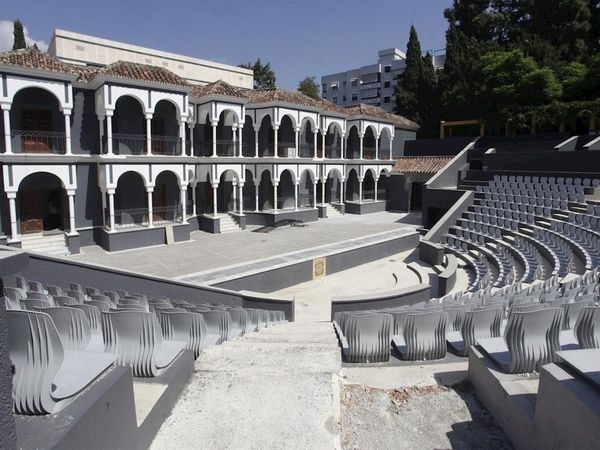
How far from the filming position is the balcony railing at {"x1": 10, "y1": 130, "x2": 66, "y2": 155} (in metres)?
19.3

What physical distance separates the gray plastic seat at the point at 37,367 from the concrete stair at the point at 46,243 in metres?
19.1

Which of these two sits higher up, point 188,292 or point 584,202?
point 584,202

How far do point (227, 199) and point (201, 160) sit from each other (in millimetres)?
3950

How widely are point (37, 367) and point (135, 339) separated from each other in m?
1.97

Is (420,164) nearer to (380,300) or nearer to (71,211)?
(380,300)

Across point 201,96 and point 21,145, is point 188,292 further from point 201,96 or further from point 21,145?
point 201,96

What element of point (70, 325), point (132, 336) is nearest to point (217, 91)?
point (70, 325)

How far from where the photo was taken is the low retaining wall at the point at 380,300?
12344 mm

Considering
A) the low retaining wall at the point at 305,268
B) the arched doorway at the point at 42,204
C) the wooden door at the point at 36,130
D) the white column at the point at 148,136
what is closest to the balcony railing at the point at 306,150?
the low retaining wall at the point at 305,268

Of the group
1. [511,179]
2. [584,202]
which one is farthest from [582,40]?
[584,202]

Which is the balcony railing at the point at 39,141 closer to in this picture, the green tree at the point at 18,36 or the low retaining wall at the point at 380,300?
the low retaining wall at the point at 380,300

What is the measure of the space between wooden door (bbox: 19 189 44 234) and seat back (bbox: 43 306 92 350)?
753 inches

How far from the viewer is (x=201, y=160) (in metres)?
26.0

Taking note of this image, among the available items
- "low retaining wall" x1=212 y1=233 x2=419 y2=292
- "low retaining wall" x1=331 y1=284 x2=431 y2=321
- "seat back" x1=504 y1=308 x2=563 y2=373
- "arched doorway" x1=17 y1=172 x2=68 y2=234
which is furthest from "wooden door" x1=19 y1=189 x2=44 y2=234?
"seat back" x1=504 y1=308 x2=563 y2=373
